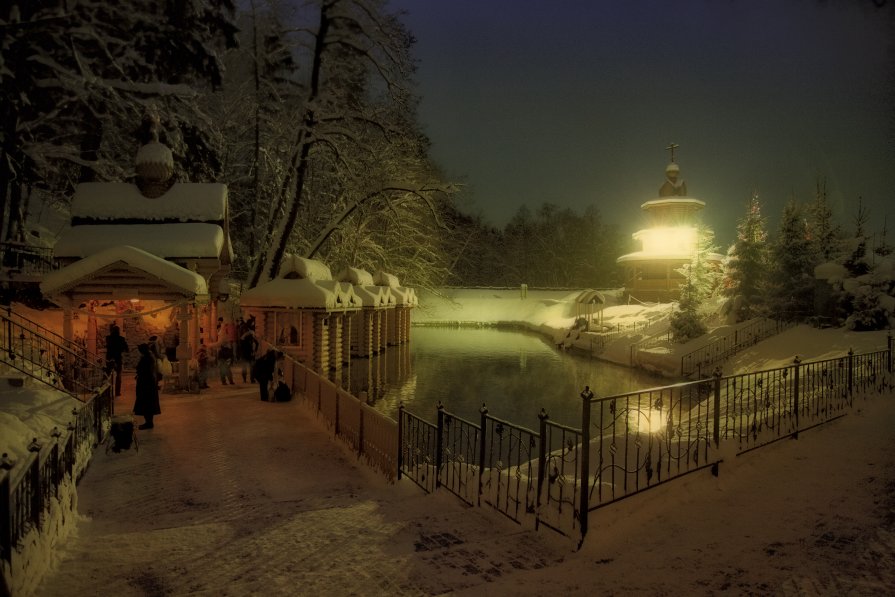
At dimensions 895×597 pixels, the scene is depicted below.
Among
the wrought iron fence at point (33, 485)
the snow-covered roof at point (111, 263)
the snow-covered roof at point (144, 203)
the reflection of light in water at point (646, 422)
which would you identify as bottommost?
the reflection of light in water at point (646, 422)

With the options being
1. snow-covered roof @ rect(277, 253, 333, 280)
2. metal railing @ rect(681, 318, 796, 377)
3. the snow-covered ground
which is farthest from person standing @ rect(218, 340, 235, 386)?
metal railing @ rect(681, 318, 796, 377)

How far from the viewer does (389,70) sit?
917 inches

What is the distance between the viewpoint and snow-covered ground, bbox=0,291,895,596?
5.03 metres

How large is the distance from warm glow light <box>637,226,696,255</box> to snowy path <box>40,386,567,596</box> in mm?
44806

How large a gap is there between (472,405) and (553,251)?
67.5 metres

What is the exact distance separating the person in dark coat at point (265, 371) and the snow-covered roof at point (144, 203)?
245 inches

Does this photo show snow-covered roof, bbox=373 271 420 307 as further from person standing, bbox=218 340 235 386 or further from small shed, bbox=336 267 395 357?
person standing, bbox=218 340 235 386

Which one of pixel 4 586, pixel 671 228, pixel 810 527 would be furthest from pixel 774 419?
pixel 671 228

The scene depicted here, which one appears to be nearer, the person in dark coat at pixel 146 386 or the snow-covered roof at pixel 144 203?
the person in dark coat at pixel 146 386

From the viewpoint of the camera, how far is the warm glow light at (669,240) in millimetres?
48372

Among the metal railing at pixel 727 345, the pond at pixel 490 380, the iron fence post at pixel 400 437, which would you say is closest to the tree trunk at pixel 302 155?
the pond at pixel 490 380

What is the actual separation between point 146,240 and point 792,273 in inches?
1038

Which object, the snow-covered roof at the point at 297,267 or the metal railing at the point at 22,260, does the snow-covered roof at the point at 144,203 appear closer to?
the snow-covered roof at the point at 297,267

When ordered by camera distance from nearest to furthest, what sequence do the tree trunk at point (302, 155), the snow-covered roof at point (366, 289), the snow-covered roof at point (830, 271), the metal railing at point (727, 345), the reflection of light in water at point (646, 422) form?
1. the reflection of light in water at point (646, 422)
2. the snow-covered roof at point (830, 271)
3. the tree trunk at point (302, 155)
4. the metal railing at point (727, 345)
5. the snow-covered roof at point (366, 289)
